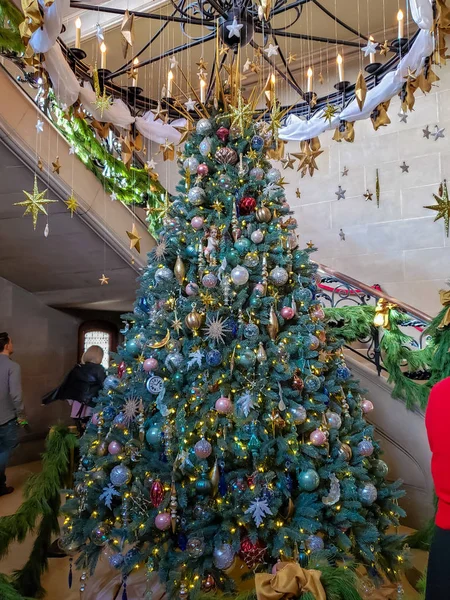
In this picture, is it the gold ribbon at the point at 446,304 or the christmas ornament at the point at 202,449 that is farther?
the gold ribbon at the point at 446,304

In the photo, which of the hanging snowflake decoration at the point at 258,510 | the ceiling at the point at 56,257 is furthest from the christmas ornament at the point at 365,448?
the ceiling at the point at 56,257

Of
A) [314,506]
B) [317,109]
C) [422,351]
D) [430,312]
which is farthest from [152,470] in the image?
[430,312]

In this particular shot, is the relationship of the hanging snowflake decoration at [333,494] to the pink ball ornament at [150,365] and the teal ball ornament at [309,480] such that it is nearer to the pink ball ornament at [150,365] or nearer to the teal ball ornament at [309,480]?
the teal ball ornament at [309,480]

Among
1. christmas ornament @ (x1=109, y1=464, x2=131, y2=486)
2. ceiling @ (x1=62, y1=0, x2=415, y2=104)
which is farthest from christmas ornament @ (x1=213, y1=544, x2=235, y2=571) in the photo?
ceiling @ (x1=62, y1=0, x2=415, y2=104)

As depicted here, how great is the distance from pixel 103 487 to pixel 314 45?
7081mm

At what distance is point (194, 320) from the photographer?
2.47m

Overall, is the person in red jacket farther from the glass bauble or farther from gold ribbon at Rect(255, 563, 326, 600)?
the glass bauble

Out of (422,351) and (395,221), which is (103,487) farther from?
(395,221)

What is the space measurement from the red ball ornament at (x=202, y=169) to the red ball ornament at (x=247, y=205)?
0.28 meters

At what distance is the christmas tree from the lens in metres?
2.28

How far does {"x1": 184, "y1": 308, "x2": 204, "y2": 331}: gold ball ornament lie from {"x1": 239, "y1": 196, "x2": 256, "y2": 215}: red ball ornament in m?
0.69

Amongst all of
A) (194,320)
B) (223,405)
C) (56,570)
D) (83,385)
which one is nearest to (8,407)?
(83,385)

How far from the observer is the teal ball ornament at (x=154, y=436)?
8.04 ft

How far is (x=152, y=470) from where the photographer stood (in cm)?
244
